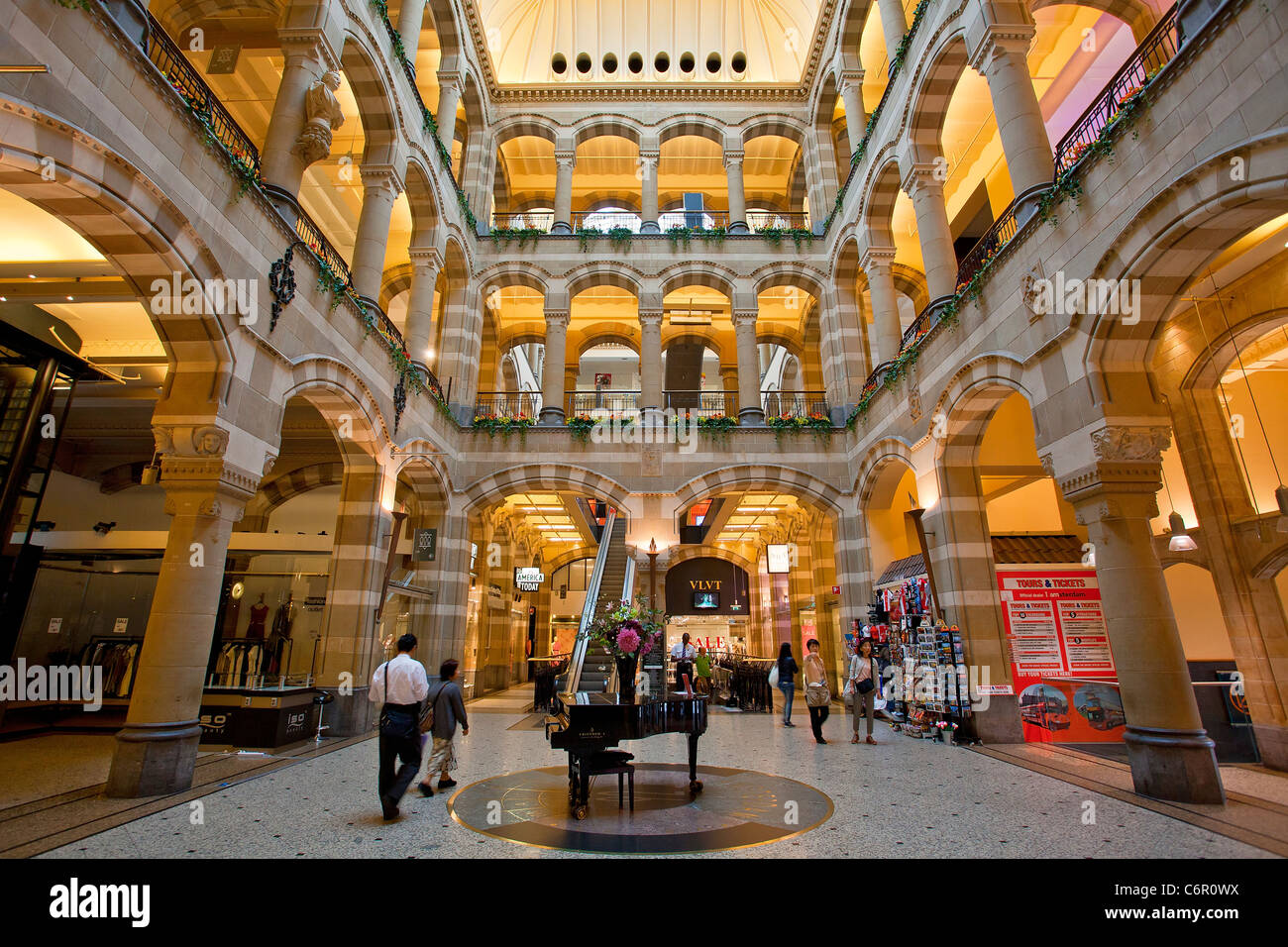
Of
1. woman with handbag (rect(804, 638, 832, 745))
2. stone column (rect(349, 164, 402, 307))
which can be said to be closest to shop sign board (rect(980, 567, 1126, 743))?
woman with handbag (rect(804, 638, 832, 745))

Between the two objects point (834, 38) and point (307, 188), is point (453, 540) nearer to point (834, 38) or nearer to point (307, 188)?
point (307, 188)

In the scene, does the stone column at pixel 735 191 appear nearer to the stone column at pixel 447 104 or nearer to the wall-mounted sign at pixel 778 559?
the stone column at pixel 447 104

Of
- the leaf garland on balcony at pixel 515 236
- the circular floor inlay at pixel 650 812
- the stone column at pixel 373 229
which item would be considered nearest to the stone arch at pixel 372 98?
the stone column at pixel 373 229

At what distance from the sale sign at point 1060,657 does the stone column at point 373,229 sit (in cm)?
1180

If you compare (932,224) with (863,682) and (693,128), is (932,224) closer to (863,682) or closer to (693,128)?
(863,682)

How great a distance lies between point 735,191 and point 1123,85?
1154cm

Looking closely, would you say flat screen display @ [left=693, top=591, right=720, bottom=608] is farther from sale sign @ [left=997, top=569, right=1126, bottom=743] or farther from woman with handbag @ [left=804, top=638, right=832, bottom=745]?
sale sign @ [left=997, top=569, right=1126, bottom=743]

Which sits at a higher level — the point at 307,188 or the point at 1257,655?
the point at 307,188

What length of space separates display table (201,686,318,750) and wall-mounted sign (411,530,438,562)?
455 centimetres

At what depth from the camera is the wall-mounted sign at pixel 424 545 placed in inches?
511

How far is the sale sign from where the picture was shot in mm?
8625
